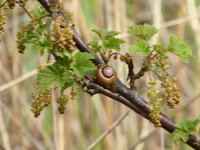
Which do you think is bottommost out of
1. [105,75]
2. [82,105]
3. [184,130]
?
[82,105]

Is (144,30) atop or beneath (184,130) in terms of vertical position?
atop

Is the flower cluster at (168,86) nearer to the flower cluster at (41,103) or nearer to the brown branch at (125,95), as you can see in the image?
the brown branch at (125,95)

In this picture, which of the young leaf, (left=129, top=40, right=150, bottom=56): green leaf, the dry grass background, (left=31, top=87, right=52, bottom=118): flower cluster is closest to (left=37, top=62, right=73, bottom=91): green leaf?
(left=31, top=87, right=52, bottom=118): flower cluster

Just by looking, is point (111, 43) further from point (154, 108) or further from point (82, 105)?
point (82, 105)

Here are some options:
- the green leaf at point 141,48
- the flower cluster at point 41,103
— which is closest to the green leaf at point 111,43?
the green leaf at point 141,48

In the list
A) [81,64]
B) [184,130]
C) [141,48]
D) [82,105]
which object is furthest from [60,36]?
[82,105]
